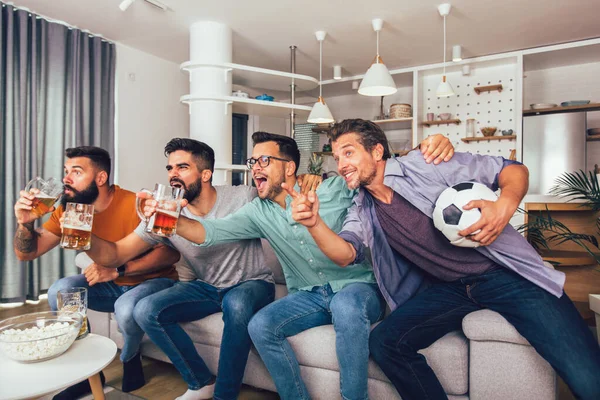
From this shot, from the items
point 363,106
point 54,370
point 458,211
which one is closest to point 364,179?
point 458,211

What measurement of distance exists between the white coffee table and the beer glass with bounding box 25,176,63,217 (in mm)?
545

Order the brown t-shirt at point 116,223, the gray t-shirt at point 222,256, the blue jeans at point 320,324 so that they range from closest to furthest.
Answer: the blue jeans at point 320,324 < the gray t-shirt at point 222,256 < the brown t-shirt at point 116,223

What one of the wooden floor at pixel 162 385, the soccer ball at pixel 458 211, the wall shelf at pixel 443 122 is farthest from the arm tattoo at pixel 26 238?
the wall shelf at pixel 443 122

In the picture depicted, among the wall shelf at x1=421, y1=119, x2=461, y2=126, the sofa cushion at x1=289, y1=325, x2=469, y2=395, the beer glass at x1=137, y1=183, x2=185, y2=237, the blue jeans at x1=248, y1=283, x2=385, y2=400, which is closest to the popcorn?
the beer glass at x1=137, y1=183, x2=185, y2=237

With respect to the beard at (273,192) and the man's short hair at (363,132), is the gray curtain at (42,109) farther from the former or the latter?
the man's short hair at (363,132)

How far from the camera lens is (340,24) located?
157 inches

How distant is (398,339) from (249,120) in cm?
547

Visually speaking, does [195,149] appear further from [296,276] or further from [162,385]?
[162,385]

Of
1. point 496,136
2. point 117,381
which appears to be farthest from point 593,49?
point 117,381

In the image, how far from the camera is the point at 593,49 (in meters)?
4.53

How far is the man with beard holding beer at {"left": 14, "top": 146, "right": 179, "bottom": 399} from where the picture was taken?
6.23 ft

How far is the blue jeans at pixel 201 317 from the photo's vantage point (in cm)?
167

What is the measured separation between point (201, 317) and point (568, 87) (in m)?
5.31

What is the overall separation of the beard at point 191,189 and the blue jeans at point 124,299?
18.0 inches
